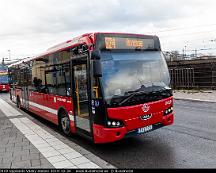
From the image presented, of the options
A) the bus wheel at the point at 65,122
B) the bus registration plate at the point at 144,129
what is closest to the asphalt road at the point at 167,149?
the bus wheel at the point at 65,122

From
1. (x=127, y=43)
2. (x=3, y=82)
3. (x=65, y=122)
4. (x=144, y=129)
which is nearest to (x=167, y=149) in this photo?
(x=144, y=129)

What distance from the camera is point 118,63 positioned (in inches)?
248

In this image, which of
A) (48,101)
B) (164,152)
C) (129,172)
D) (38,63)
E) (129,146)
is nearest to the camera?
(129,172)

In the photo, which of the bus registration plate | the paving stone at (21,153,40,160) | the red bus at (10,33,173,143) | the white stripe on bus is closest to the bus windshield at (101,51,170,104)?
the red bus at (10,33,173,143)

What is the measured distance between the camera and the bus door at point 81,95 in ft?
22.0

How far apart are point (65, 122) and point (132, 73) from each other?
3104mm

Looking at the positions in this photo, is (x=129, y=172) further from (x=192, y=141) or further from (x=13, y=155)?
(x=13, y=155)

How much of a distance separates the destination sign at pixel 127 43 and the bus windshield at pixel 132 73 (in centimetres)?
17

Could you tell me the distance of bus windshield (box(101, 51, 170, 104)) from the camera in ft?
20.1

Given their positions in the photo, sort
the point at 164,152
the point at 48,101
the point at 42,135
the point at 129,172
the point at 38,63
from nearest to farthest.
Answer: the point at 129,172
the point at 164,152
the point at 42,135
the point at 48,101
the point at 38,63

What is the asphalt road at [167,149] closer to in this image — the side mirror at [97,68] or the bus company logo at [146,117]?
the bus company logo at [146,117]

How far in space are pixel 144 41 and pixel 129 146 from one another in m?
2.76

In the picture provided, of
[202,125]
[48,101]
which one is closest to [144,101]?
[202,125]

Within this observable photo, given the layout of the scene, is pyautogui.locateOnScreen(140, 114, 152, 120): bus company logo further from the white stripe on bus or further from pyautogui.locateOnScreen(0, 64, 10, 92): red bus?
pyautogui.locateOnScreen(0, 64, 10, 92): red bus
